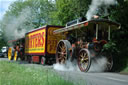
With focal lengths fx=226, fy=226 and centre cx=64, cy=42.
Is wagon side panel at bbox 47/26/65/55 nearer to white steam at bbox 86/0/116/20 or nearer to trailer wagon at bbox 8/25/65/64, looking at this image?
trailer wagon at bbox 8/25/65/64

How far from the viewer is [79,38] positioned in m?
13.9

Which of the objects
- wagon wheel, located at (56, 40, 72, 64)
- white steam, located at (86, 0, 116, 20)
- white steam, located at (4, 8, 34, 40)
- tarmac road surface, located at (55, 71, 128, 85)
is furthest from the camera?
white steam, located at (4, 8, 34, 40)

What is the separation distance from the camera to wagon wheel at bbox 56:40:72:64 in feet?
46.2

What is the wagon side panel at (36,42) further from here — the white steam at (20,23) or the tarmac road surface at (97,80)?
the white steam at (20,23)

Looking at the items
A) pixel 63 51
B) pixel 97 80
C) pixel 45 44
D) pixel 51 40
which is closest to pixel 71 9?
pixel 51 40

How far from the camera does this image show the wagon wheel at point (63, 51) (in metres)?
14.1

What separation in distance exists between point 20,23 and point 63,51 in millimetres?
28349

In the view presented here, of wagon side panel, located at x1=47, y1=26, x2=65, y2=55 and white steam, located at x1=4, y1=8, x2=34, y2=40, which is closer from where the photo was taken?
wagon side panel, located at x1=47, y1=26, x2=65, y2=55

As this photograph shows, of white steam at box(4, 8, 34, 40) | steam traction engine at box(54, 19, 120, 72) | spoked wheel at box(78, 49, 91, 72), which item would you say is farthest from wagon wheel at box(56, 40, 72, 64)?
white steam at box(4, 8, 34, 40)

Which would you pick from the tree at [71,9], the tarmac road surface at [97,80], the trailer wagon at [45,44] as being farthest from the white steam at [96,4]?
the tarmac road surface at [97,80]

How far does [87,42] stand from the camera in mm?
13070

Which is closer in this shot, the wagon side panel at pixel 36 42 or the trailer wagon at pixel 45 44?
the trailer wagon at pixel 45 44

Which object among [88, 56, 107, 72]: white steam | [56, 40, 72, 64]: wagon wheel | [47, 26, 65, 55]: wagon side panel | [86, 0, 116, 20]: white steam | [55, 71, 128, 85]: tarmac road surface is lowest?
[55, 71, 128, 85]: tarmac road surface

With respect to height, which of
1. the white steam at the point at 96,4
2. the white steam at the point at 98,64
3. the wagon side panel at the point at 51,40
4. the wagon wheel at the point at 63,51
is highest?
the white steam at the point at 96,4
